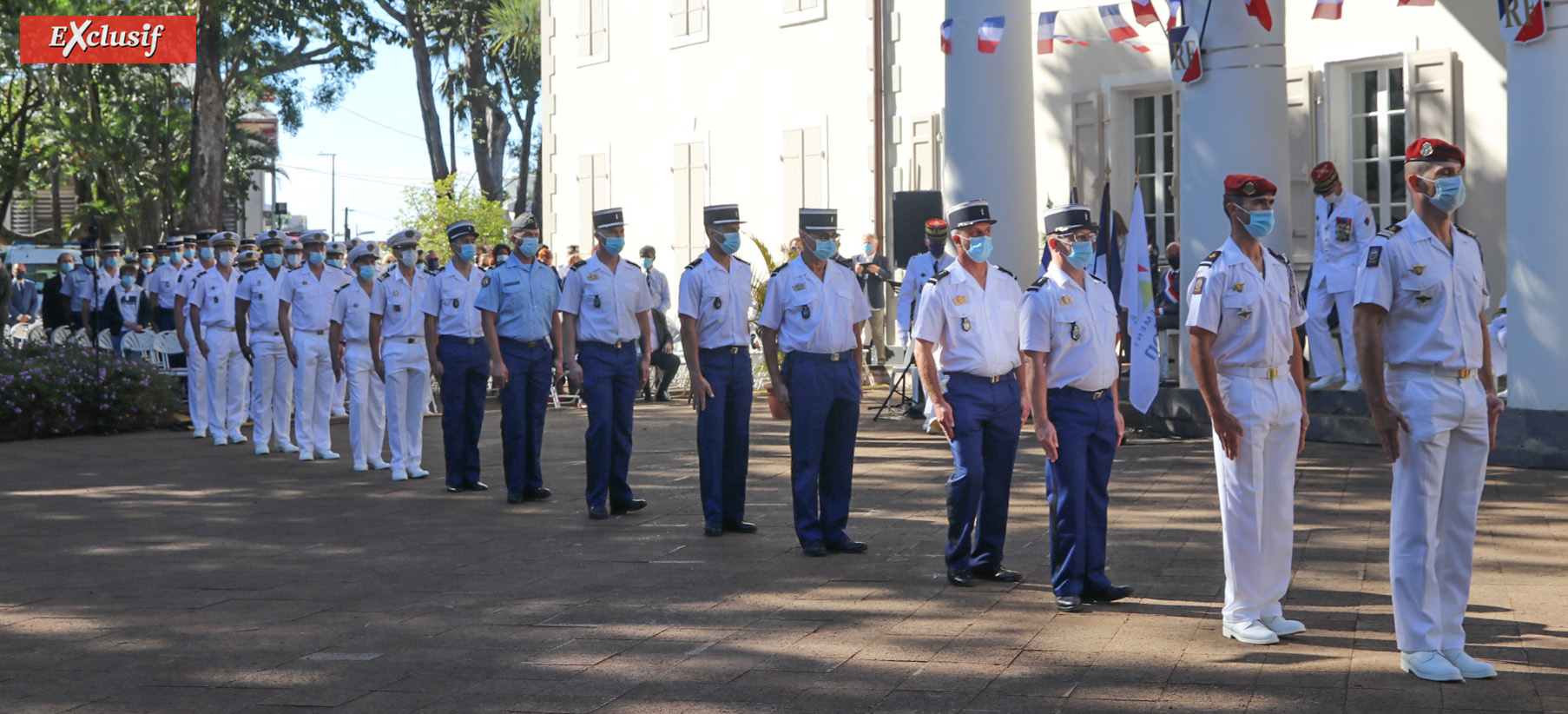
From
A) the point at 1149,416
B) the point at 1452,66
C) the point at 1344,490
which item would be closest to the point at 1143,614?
the point at 1344,490

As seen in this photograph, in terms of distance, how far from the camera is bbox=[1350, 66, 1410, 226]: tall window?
50.8 ft

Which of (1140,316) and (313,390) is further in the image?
(313,390)

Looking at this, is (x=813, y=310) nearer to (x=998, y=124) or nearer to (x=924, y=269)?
(x=924, y=269)

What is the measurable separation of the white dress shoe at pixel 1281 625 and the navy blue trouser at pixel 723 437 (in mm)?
3866

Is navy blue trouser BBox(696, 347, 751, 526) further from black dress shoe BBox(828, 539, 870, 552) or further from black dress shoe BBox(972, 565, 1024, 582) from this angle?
black dress shoe BBox(972, 565, 1024, 582)

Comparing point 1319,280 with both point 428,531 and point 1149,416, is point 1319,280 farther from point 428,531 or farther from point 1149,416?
point 428,531

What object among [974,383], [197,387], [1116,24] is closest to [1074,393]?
[974,383]

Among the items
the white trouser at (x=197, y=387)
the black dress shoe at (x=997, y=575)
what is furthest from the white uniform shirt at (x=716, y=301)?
the white trouser at (x=197, y=387)

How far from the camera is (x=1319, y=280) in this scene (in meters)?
13.3

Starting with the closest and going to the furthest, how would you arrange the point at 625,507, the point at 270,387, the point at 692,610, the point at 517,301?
the point at 692,610 < the point at 625,507 < the point at 517,301 < the point at 270,387

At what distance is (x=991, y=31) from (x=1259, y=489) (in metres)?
9.74

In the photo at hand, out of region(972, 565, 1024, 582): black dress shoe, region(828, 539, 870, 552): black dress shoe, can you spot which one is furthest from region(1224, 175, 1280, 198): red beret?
region(828, 539, 870, 552): black dress shoe

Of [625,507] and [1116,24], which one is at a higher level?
[1116,24]

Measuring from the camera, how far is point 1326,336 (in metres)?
13.7
